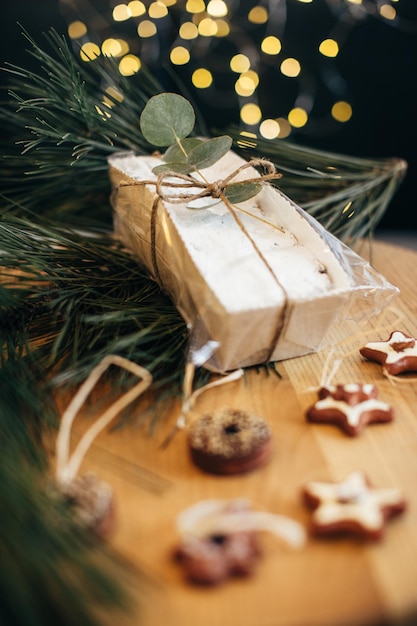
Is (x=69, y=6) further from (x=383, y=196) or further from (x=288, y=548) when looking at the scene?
(x=288, y=548)

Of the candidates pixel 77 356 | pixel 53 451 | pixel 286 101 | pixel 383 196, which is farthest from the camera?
pixel 286 101

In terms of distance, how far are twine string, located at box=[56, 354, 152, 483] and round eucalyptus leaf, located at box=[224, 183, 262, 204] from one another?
8.4 inches

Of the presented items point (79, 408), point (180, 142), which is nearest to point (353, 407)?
point (79, 408)

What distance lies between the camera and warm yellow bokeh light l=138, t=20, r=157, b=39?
1.02 meters

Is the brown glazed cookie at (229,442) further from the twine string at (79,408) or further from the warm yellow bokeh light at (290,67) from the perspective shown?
the warm yellow bokeh light at (290,67)

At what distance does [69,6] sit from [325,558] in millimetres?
871

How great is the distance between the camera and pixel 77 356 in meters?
0.65

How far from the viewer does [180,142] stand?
2.44 ft

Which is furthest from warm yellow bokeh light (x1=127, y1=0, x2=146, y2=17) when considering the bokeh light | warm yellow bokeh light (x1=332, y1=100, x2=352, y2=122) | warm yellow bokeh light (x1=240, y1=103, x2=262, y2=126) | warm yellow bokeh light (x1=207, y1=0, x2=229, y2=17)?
warm yellow bokeh light (x1=332, y1=100, x2=352, y2=122)

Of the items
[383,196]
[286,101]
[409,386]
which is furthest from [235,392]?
[286,101]

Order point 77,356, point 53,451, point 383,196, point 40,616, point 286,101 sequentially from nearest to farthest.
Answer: point 40,616 < point 53,451 < point 77,356 < point 383,196 < point 286,101

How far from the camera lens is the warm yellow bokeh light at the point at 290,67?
1.02 metres

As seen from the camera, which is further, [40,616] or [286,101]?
[286,101]

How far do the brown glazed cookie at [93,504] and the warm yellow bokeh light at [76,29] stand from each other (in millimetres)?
750
